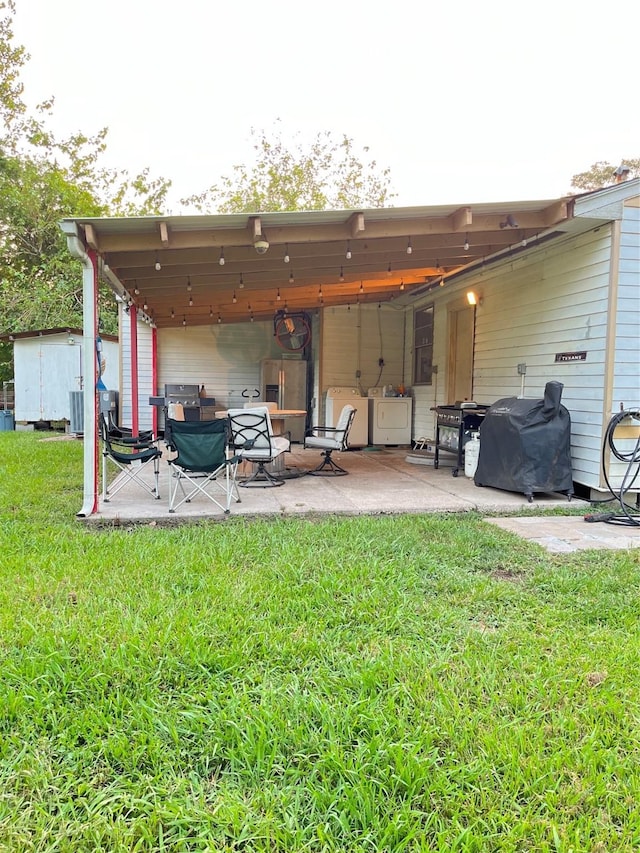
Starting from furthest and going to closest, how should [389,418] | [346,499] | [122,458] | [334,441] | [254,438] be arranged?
[389,418] → [334,441] → [254,438] → [346,499] → [122,458]

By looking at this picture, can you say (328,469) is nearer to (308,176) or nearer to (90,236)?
(90,236)

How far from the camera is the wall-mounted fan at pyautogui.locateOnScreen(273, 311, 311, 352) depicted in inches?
397

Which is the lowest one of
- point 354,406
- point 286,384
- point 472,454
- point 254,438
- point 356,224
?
point 472,454

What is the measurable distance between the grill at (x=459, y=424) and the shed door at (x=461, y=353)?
82cm

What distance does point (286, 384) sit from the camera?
33.2ft

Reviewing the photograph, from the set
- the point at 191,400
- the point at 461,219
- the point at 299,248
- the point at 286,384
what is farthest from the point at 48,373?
the point at 461,219

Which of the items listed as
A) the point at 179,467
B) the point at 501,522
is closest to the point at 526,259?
the point at 501,522

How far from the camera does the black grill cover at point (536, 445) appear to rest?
4840 mm

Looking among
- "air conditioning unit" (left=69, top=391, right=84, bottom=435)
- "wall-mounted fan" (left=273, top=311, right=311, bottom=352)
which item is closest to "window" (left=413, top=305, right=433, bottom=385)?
"wall-mounted fan" (left=273, top=311, right=311, bottom=352)

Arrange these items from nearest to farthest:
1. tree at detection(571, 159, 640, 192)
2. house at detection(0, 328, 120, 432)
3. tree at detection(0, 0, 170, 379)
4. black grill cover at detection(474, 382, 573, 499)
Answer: black grill cover at detection(474, 382, 573, 499) < house at detection(0, 328, 120, 432) < tree at detection(0, 0, 170, 379) < tree at detection(571, 159, 640, 192)

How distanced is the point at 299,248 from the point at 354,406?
3.87m

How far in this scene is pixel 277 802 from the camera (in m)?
1.37

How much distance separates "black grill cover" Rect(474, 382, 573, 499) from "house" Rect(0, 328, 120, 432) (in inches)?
371

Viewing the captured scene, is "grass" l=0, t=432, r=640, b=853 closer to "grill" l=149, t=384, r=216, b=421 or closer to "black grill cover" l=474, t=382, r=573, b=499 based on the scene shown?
"black grill cover" l=474, t=382, r=573, b=499
